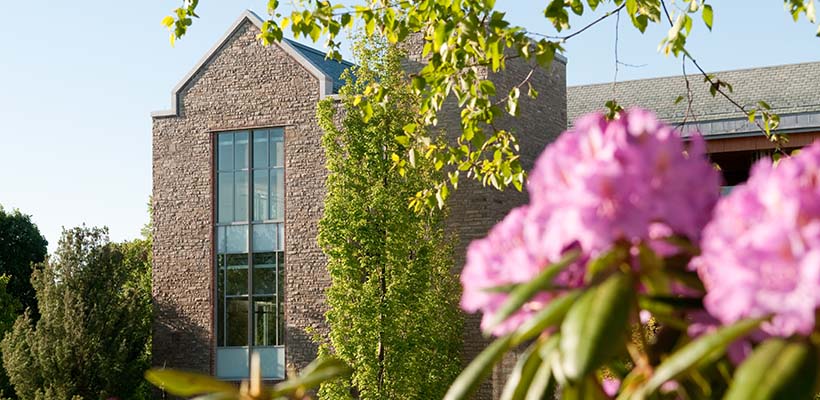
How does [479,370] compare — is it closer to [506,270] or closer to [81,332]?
[506,270]

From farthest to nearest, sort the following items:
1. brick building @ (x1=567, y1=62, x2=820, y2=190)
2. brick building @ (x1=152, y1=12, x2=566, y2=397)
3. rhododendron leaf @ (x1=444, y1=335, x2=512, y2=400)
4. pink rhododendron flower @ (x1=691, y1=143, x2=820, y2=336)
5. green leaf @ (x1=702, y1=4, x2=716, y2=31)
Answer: brick building @ (x1=152, y1=12, x2=566, y2=397) → brick building @ (x1=567, y1=62, x2=820, y2=190) → green leaf @ (x1=702, y1=4, x2=716, y2=31) → rhododendron leaf @ (x1=444, y1=335, x2=512, y2=400) → pink rhododendron flower @ (x1=691, y1=143, x2=820, y2=336)

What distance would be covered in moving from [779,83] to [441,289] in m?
8.53

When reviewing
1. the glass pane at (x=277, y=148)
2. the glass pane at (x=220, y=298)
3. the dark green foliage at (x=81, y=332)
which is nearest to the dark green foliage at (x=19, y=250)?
the dark green foliage at (x=81, y=332)

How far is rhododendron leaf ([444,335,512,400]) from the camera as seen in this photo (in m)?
1.39

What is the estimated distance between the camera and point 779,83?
2230cm

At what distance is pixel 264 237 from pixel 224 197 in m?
1.31

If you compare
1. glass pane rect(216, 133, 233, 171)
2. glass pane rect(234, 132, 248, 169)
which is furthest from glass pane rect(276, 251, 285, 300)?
glass pane rect(216, 133, 233, 171)

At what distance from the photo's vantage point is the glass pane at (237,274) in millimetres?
21969

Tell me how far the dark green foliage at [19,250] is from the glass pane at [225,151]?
13.8 metres

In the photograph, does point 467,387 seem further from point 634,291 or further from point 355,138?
point 355,138

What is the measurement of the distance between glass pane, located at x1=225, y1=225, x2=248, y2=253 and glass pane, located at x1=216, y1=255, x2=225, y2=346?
0.32 meters

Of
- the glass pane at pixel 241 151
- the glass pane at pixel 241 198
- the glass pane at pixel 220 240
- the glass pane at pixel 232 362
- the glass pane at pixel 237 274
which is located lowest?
the glass pane at pixel 232 362

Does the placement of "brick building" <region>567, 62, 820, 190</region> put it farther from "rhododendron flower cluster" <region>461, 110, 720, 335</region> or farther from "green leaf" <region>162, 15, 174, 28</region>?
"rhododendron flower cluster" <region>461, 110, 720, 335</region>

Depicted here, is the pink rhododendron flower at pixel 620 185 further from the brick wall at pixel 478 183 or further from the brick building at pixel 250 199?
the brick building at pixel 250 199
